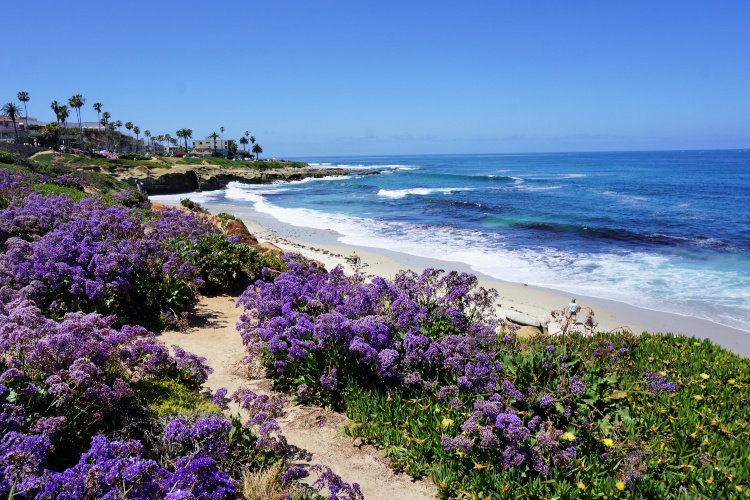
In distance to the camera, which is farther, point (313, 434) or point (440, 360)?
point (440, 360)

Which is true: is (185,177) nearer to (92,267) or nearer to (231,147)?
(92,267)

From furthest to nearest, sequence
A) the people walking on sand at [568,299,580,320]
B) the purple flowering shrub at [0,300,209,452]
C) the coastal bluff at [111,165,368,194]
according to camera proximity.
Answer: the coastal bluff at [111,165,368,194] → the people walking on sand at [568,299,580,320] → the purple flowering shrub at [0,300,209,452]

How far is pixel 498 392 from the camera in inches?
200

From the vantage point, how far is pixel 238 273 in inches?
436

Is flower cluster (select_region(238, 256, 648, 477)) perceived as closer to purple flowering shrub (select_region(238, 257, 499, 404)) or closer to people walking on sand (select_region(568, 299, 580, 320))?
purple flowering shrub (select_region(238, 257, 499, 404))

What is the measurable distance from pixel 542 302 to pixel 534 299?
33 cm

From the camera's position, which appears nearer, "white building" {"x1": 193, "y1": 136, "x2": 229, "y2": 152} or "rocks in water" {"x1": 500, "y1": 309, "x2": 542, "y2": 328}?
"rocks in water" {"x1": 500, "y1": 309, "x2": 542, "y2": 328}

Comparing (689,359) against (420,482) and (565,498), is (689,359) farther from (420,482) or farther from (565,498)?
(420,482)

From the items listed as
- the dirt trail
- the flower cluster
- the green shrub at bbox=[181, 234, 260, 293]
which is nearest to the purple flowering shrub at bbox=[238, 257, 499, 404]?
the flower cluster

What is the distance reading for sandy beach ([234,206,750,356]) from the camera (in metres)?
12.0

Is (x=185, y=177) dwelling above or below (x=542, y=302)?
above

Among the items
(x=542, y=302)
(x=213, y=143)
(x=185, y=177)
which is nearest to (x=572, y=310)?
(x=542, y=302)

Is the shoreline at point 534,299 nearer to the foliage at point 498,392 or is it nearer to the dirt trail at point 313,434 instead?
the foliage at point 498,392

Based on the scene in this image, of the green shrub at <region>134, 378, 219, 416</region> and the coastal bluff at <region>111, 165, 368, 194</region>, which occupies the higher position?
the coastal bluff at <region>111, 165, 368, 194</region>
